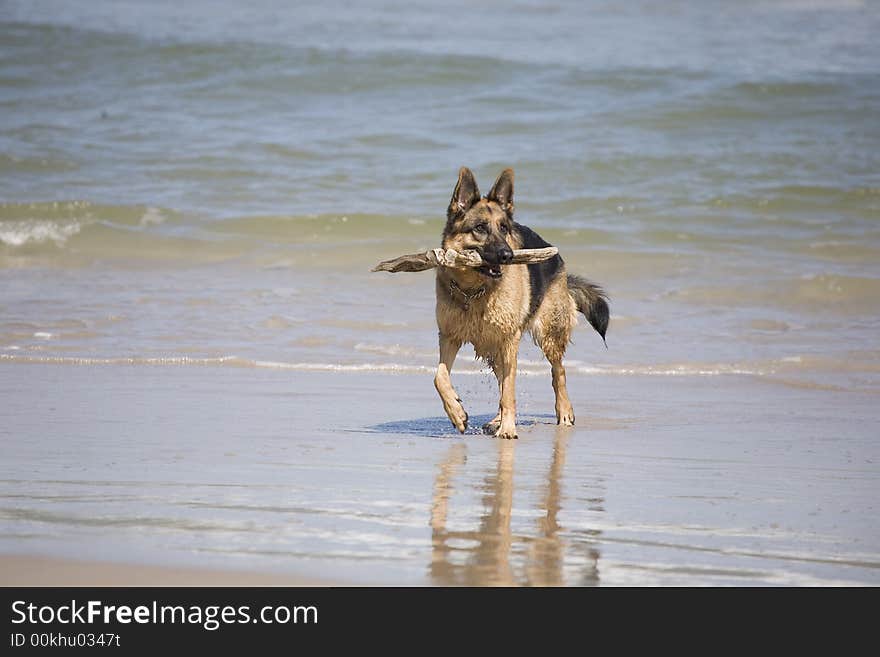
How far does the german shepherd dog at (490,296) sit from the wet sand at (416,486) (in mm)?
292

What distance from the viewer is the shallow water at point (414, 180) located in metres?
11.0

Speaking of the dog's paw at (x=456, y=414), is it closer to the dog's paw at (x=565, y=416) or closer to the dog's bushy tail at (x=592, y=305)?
the dog's paw at (x=565, y=416)

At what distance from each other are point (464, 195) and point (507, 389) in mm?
1263

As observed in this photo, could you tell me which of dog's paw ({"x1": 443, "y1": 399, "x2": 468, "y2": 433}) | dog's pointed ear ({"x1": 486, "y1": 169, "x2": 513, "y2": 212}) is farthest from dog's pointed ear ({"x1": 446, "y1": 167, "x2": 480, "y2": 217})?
dog's paw ({"x1": 443, "y1": 399, "x2": 468, "y2": 433})

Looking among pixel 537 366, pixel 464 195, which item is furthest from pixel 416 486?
pixel 537 366

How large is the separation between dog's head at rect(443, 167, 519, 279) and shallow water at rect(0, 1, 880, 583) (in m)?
1.31

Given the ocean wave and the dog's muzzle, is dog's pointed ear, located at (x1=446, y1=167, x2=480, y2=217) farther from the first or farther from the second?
the ocean wave

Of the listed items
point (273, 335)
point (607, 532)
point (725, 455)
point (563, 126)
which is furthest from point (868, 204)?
point (607, 532)

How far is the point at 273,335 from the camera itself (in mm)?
11375

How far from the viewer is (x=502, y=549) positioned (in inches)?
183

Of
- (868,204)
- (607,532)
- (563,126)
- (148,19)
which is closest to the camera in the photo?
(607,532)

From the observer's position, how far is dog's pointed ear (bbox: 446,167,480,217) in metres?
7.50
